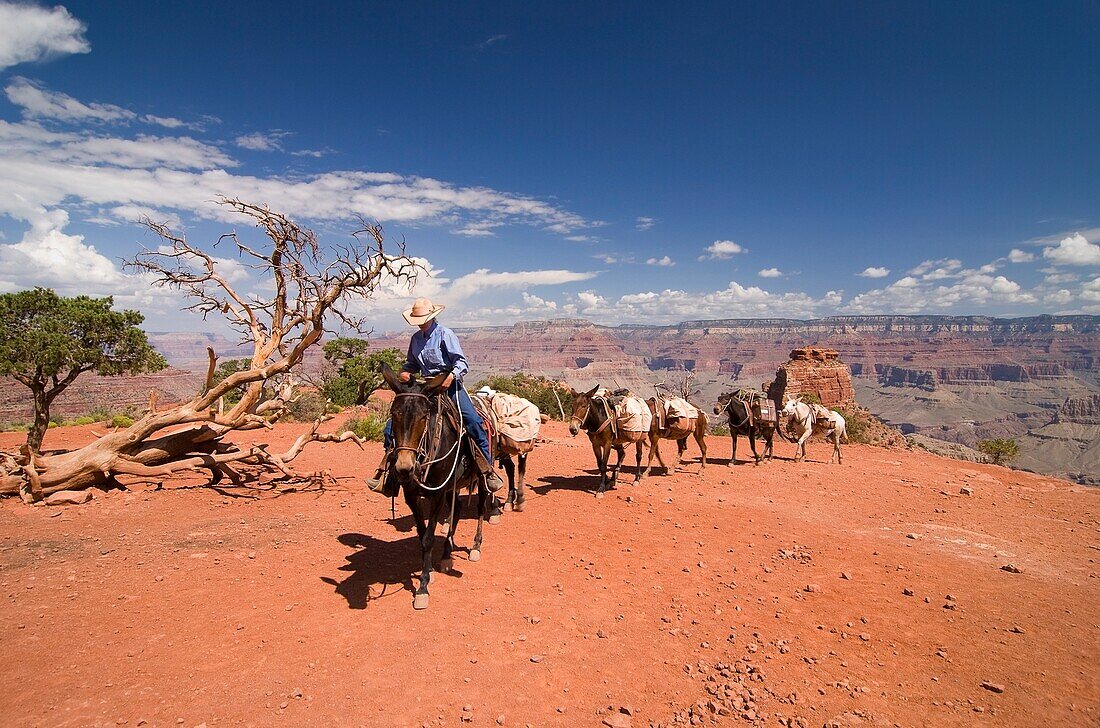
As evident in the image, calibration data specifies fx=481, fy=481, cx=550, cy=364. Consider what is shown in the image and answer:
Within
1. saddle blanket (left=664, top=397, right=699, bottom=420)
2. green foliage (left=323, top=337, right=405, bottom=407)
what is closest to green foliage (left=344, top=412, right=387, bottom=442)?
saddle blanket (left=664, top=397, right=699, bottom=420)

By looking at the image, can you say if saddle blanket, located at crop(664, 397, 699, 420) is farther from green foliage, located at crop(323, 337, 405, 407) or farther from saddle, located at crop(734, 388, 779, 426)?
green foliage, located at crop(323, 337, 405, 407)

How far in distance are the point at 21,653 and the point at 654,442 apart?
10.9 meters

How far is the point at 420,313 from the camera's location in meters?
6.27

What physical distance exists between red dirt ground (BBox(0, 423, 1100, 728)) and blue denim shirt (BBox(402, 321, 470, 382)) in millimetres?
2598

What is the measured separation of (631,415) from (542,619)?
624 cm

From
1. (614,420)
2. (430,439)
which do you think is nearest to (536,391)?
(614,420)

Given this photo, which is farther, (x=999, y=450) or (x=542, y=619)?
(x=999, y=450)

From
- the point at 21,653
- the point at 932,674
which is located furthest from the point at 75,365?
the point at 932,674

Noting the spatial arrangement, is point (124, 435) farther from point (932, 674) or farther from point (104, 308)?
point (932, 674)

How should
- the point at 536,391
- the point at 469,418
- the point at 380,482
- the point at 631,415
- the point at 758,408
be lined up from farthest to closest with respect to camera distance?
the point at 536,391 < the point at 758,408 < the point at 631,415 < the point at 469,418 < the point at 380,482

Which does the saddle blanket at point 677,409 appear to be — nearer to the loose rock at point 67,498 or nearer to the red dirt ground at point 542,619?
the red dirt ground at point 542,619

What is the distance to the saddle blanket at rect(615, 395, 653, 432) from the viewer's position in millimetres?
10758

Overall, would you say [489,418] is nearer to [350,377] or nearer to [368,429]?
[368,429]

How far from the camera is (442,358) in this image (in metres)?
6.29
